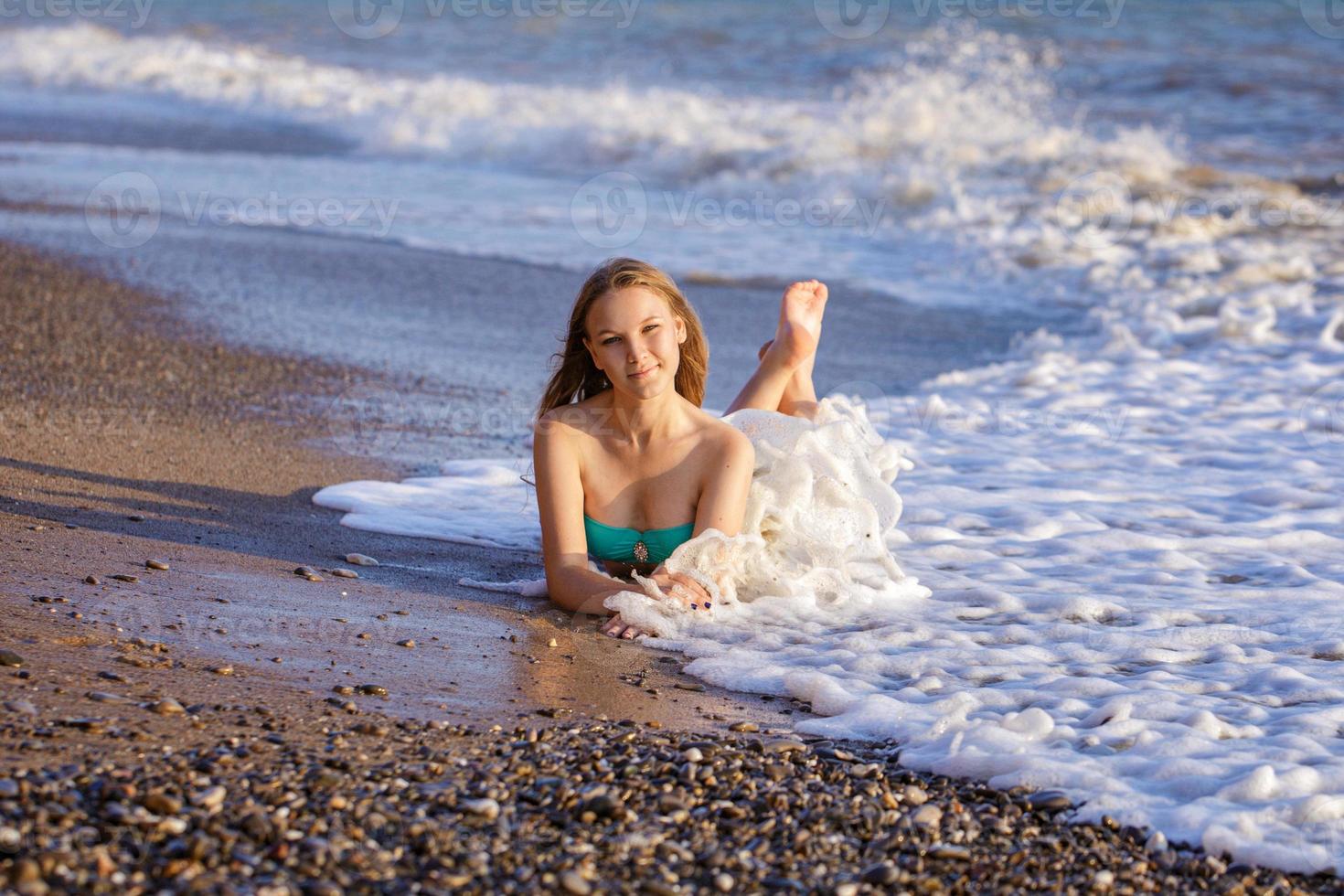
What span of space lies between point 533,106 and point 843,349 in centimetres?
1277

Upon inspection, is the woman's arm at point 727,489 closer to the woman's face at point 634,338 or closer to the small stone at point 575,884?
the woman's face at point 634,338

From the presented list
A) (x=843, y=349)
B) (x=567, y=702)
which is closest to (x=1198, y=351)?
(x=843, y=349)

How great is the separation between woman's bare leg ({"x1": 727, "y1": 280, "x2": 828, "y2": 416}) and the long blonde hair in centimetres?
50

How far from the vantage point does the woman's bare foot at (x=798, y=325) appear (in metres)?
5.50

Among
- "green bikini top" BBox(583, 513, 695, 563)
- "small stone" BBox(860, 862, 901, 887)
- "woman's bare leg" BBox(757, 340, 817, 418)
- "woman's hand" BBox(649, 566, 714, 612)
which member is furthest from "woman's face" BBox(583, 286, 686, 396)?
"small stone" BBox(860, 862, 901, 887)

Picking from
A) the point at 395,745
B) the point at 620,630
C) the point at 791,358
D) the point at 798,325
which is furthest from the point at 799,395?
the point at 395,745

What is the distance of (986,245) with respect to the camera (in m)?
12.3

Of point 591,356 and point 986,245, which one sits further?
point 986,245

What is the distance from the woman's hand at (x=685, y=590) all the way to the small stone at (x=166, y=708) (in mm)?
1661

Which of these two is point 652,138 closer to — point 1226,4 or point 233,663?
point 233,663

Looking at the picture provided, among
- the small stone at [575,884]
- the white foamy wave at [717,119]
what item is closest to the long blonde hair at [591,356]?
the small stone at [575,884]

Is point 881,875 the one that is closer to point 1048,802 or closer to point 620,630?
point 1048,802

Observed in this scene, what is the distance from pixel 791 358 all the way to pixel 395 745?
282cm

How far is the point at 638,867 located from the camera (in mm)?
2695
